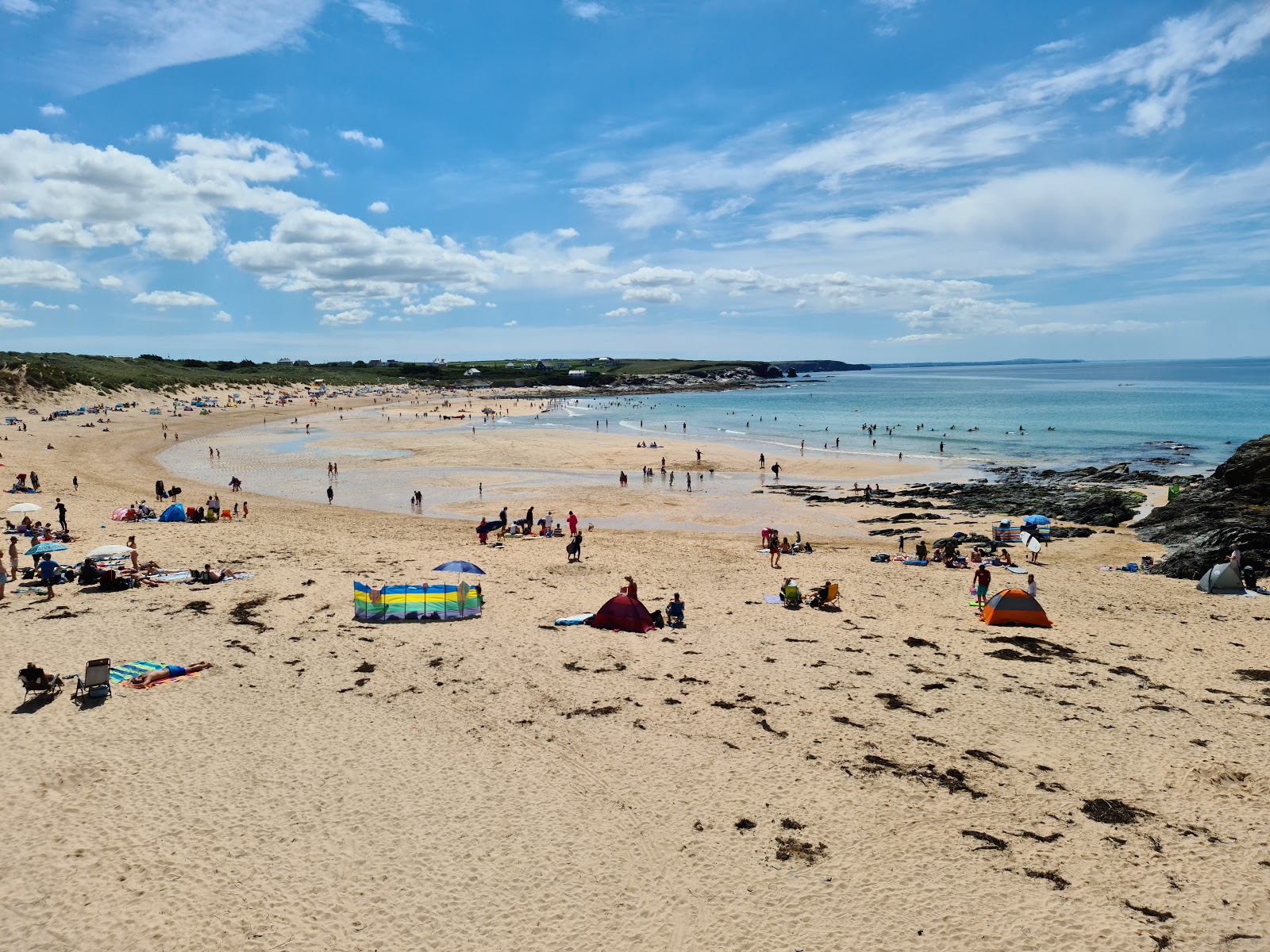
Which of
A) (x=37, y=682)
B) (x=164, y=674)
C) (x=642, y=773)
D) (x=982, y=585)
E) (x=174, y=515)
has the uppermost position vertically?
(x=174, y=515)

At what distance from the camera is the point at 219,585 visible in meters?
18.6

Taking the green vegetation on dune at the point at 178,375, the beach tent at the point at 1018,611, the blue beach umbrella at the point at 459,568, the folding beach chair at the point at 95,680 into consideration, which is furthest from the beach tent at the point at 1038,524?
the green vegetation on dune at the point at 178,375

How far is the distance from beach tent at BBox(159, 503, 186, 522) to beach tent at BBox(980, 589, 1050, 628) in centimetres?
2759

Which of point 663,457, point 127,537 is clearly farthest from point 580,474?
point 127,537

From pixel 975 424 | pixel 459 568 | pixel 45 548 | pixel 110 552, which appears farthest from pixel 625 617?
pixel 975 424

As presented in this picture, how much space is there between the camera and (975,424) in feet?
261

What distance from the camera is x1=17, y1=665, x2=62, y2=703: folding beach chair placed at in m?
11.5

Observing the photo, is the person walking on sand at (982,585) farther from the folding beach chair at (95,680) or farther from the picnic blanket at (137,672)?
the folding beach chair at (95,680)

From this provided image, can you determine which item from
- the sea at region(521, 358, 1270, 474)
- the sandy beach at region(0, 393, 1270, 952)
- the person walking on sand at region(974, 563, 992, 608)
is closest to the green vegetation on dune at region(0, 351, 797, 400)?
the sea at region(521, 358, 1270, 474)

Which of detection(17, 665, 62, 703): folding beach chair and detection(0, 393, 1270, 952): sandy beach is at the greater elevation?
detection(17, 665, 62, 703): folding beach chair

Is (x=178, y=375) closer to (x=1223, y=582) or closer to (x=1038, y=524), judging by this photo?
(x=1038, y=524)

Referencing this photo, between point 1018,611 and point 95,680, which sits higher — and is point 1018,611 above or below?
below

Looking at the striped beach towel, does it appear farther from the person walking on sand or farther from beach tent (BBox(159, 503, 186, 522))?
the person walking on sand

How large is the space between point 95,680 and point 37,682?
832mm
